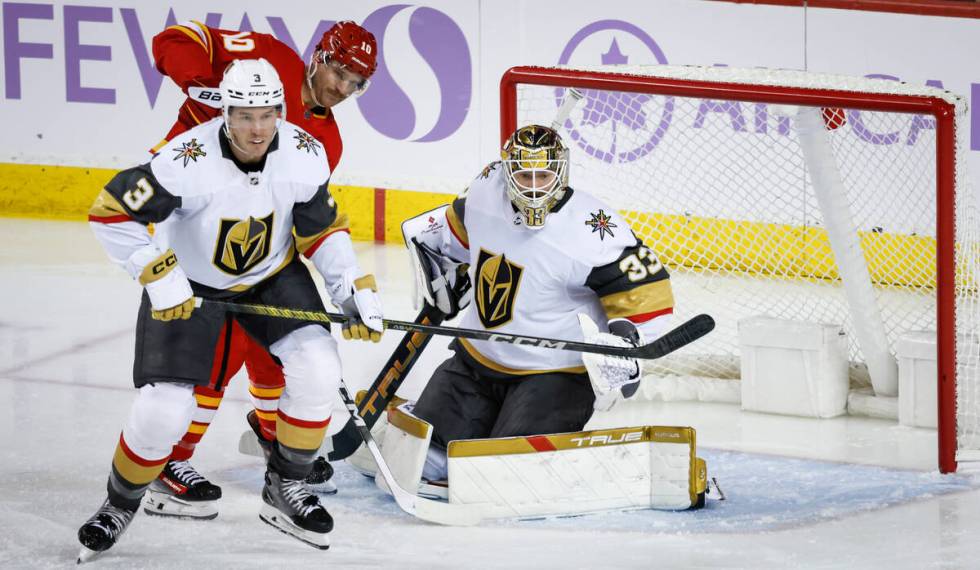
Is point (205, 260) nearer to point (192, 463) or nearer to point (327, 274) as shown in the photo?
point (327, 274)

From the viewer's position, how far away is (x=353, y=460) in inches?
155

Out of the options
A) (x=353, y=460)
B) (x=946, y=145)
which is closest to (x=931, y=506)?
(x=946, y=145)

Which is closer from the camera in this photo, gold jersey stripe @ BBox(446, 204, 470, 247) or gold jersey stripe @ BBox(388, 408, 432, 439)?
gold jersey stripe @ BBox(388, 408, 432, 439)

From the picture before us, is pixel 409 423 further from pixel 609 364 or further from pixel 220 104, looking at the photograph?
pixel 220 104

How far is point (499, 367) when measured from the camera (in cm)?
380

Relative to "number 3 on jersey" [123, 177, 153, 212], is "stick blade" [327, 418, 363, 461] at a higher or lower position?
lower

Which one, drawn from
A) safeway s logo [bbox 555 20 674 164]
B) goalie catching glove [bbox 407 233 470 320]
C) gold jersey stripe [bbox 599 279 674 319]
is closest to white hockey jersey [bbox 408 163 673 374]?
gold jersey stripe [bbox 599 279 674 319]

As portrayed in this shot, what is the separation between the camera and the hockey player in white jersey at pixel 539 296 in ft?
11.8

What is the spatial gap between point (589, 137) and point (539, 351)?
84.4 inches

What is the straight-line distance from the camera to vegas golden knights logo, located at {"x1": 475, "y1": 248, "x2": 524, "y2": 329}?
3693 mm

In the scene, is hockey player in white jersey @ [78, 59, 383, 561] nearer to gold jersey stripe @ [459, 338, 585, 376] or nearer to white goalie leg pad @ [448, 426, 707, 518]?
white goalie leg pad @ [448, 426, 707, 518]

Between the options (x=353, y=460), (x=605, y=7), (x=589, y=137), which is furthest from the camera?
(x=605, y=7)

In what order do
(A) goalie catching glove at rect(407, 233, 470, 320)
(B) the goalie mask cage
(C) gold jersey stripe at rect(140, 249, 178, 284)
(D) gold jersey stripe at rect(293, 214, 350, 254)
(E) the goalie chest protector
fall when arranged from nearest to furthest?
(C) gold jersey stripe at rect(140, 249, 178, 284) < (D) gold jersey stripe at rect(293, 214, 350, 254) < (E) the goalie chest protector < (A) goalie catching glove at rect(407, 233, 470, 320) < (B) the goalie mask cage

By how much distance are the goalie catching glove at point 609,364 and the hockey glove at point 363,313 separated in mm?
464
